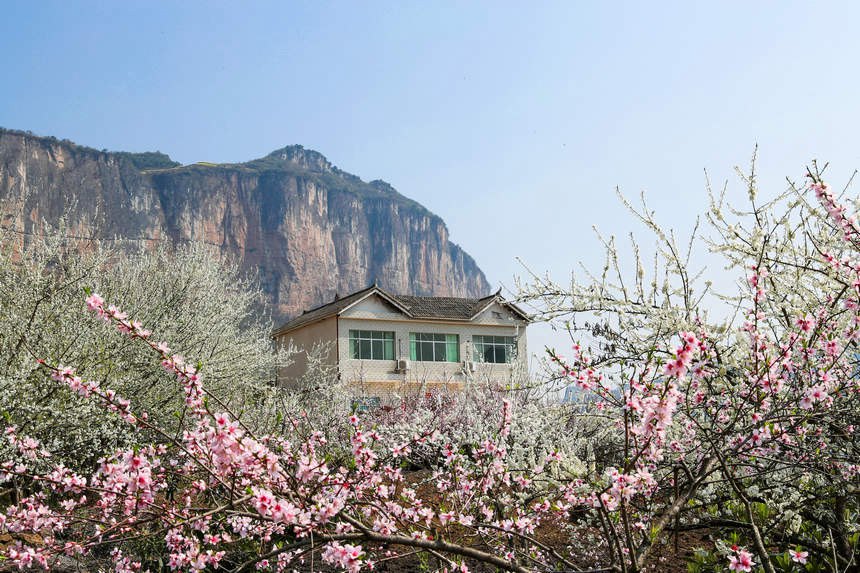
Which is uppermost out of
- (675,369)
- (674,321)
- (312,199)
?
(312,199)

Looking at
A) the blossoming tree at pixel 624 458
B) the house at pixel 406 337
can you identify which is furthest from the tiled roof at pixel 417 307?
the blossoming tree at pixel 624 458

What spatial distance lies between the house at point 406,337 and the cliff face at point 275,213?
6630 centimetres

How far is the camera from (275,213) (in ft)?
419

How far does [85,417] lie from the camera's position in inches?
316

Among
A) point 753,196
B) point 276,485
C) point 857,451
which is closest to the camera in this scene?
point 276,485

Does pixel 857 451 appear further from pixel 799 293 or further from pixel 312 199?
pixel 312 199

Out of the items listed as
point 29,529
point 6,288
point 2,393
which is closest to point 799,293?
point 29,529

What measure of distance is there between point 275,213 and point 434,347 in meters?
100

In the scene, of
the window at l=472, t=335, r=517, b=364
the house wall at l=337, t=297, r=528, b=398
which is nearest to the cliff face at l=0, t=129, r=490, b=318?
the house wall at l=337, t=297, r=528, b=398

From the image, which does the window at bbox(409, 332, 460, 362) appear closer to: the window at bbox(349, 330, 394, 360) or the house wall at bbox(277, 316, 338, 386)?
the window at bbox(349, 330, 394, 360)

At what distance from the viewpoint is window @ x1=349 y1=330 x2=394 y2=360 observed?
31.1m

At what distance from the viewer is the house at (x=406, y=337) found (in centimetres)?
3094

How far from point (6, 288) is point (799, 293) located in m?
8.79

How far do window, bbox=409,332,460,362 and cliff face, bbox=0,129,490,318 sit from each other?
2677 inches
